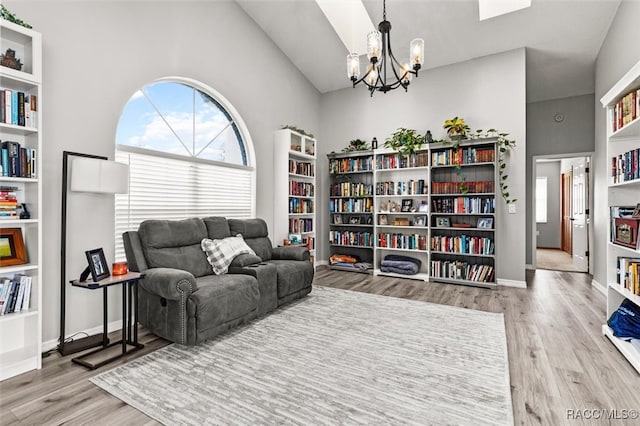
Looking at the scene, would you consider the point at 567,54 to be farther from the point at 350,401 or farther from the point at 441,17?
the point at 350,401

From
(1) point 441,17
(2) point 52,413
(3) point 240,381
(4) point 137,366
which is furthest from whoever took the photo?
(1) point 441,17

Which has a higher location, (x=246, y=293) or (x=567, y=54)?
(x=567, y=54)

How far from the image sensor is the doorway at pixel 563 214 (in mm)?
5820

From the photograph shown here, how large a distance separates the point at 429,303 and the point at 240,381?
2510mm

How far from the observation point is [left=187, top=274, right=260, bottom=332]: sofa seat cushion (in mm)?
2457

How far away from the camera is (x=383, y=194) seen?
542 centimetres

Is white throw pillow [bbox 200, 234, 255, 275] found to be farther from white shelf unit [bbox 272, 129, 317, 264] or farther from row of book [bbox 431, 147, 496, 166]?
row of book [bbox 431, 147, 496, 166]

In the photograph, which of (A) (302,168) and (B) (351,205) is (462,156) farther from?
(A) (302,168)

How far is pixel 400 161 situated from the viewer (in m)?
5.24

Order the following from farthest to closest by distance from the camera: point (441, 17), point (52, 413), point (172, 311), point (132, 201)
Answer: point (441, 17) → point (132, 201) → point (172, 311) → point (52, 413)

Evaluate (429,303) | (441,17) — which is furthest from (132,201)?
(441,17)

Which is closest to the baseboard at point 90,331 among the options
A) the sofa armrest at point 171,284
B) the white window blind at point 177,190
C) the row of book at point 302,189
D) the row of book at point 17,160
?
the white window blind at point 177,190

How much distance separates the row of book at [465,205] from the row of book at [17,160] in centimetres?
474

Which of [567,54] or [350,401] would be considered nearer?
[350,401]
